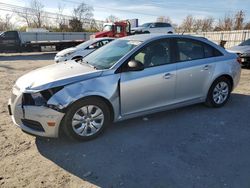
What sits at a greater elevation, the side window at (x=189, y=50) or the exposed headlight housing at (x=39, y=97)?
the side window at (x=189, y=50)

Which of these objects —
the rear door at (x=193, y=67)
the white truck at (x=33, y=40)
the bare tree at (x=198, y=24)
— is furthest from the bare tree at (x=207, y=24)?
the rear door at (x=193, y=67)

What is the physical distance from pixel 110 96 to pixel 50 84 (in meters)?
0.95

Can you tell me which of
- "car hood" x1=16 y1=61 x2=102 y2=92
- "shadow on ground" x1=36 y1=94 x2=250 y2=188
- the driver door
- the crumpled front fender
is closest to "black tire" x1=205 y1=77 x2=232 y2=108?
"shadow on ground" x1=36 y1=94 x2=250 y2=188

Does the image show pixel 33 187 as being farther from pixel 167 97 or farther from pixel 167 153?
pixel 167 97

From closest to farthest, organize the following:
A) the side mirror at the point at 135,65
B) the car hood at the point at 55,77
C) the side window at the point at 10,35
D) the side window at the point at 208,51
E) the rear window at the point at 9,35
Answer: the car hood at the point at 55,77
the side mirror at the point at 135,65
the side window at the point at 208,51
the rear window at the point at 9,35
the side window at the point at 10,35

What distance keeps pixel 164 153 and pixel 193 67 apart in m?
2.06

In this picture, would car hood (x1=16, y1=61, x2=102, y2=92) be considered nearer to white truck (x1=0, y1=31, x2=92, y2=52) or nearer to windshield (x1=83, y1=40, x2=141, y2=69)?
windshield (x1=83, y1=40, x2=141, y2=69)

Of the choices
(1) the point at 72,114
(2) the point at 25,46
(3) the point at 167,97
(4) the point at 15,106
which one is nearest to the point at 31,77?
(4) the point at 15,106

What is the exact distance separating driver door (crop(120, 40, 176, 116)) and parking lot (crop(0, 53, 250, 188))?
44cm

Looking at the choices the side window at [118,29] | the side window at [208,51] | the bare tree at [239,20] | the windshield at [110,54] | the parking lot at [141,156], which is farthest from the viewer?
the bare tree at [239,20]

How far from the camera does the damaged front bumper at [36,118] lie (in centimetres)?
369

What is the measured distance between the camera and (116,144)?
3.97 metres

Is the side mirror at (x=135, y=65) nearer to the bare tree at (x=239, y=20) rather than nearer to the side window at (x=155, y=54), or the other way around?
the side window at (x=155, y=54)

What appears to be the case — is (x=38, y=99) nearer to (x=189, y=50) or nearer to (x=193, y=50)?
(x=189, y=50)
